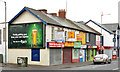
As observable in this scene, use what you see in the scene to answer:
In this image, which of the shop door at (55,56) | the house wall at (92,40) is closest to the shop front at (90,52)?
the house wall at (92,40)

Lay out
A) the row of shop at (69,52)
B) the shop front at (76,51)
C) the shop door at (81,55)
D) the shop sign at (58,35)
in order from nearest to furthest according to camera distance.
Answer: the shop sign at (58,35), the row of shop at (69,52), the shop front at (76,51), the shop door at (81,55)

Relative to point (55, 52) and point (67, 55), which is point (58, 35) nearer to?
point (55, 52)

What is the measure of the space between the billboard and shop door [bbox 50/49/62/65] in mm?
1863

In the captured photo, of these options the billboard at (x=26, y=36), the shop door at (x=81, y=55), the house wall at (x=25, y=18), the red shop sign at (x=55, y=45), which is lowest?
the shop door at (x=81, y=55)

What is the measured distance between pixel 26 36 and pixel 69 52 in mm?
8047

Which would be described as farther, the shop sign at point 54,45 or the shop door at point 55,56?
the shop door at point 55,56

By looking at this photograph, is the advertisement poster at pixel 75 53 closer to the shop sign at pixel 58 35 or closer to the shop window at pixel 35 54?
the shop sign at pixel 58 35

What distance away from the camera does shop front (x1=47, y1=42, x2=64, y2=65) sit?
102ft

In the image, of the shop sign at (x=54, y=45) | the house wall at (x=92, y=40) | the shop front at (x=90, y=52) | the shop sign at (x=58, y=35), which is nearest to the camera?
the shop sign at (x=54, y=45)

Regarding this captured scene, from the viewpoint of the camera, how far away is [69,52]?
Result: 37125mm

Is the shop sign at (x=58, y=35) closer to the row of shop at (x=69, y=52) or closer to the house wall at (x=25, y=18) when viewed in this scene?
the row of shop at (x=69, y=52)

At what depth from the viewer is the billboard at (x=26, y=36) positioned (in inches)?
1241

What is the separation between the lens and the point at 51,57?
31.4m

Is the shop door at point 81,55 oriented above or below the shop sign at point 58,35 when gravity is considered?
below
